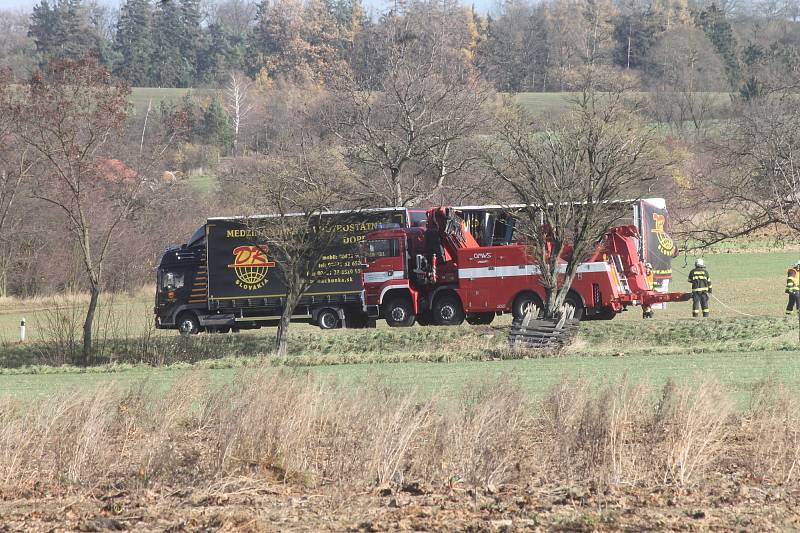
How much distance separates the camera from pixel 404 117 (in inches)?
1750

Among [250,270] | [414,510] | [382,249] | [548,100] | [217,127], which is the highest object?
[548,100]

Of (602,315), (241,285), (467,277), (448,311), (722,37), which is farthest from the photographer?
(722,37)

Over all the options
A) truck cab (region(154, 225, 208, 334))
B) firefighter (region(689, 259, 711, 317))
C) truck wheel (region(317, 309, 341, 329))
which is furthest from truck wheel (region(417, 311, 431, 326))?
firefighter (region(689, 259, 711, 317))

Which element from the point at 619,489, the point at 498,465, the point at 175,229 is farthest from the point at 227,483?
the point at 175,229

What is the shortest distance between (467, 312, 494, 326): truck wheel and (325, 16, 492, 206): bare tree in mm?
9056

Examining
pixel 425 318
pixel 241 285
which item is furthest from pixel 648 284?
pixel 241 285

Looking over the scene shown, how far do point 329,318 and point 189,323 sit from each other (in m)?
4.40

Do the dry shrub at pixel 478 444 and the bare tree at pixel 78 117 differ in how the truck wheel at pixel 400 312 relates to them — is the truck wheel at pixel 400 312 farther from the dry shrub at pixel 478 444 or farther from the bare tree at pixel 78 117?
the dry shrub at pixel 478 444

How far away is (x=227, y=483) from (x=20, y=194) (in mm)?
45075

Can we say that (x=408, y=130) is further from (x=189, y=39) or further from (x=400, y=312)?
(x=189, y=39)

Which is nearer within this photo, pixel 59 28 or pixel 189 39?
pixel 59 28

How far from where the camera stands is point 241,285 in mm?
33094

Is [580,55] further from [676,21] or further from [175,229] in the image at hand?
[175,229]

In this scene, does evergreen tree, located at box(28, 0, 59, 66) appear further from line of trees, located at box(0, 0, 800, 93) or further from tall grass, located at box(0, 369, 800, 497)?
tall grass, located at box(0, 369, 800, 497)
